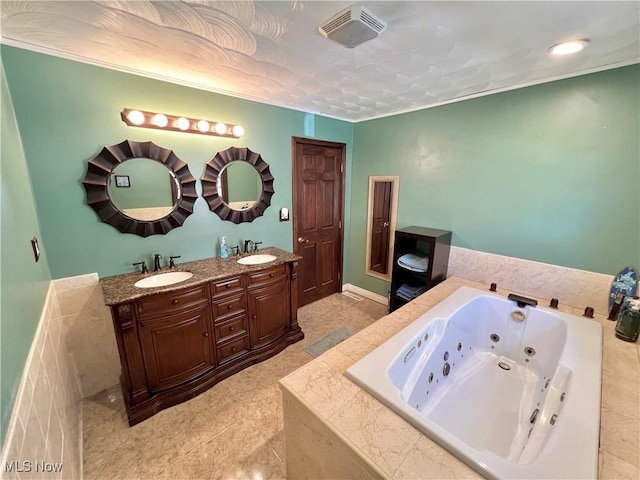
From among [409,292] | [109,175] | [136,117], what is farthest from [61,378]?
[409,292]

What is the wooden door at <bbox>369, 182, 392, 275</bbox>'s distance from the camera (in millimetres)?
3283

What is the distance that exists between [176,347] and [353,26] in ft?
7.45

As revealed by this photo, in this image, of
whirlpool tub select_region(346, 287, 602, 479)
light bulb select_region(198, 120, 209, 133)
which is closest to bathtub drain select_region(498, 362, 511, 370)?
whirlpool tub select_region(346, 287, 602, 479)

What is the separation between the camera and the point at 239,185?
2553mm

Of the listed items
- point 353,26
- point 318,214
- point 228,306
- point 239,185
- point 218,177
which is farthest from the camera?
point 318,214

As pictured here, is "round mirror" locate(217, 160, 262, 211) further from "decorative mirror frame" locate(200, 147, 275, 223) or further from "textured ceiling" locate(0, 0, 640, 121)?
"textured ceiling" locate(0, 0, 640, 121)

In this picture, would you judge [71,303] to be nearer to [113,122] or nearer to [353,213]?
[113,122]

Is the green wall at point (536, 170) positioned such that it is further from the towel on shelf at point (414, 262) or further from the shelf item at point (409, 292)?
the shelf item at point (409, 292)

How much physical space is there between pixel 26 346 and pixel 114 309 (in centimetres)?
61

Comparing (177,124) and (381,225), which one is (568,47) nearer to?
(381,225)

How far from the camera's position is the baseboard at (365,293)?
3.45 metres

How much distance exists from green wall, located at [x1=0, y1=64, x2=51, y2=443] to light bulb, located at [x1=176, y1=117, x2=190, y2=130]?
0.88 metres

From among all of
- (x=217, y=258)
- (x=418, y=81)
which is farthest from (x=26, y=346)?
(x=418, y=81)

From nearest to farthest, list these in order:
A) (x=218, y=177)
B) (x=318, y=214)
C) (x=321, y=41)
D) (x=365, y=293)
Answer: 1. (x=321, y=41)
2. (x=218, y=177)
3. (x=318, y=214)
4. (x=365, y=293)
